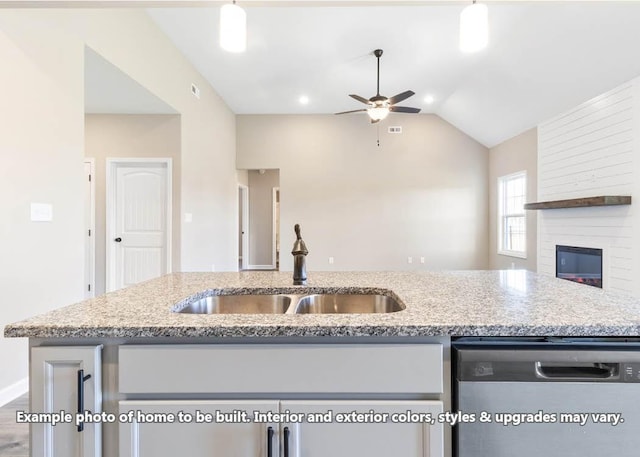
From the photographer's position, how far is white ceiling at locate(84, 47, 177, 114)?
10.4ft

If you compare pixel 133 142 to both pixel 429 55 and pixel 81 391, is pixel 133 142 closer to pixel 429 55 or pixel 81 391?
pixel 429 55

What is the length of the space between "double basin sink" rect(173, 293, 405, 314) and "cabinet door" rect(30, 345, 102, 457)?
2.06 ft

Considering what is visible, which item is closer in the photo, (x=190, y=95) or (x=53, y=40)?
(x=53, y=40)

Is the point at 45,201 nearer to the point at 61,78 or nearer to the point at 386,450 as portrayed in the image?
the point at 61,78

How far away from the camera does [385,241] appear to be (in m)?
7.16

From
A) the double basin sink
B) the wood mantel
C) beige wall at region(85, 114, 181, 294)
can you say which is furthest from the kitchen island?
beige wall at region(85, 114, 181, 294)

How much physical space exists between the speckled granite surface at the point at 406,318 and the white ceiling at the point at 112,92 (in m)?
2.65

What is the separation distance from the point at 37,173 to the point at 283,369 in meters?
2.42

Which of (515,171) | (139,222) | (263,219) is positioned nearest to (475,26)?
(139,222)

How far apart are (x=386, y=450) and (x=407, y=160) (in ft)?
21.9

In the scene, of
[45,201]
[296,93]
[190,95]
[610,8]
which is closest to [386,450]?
[45,201]

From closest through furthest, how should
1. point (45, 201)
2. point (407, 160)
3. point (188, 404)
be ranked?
point (188, 404)
point (45, 201)
point (407, 160)

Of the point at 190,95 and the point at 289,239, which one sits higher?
the point at 190,95

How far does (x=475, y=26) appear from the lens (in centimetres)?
163
